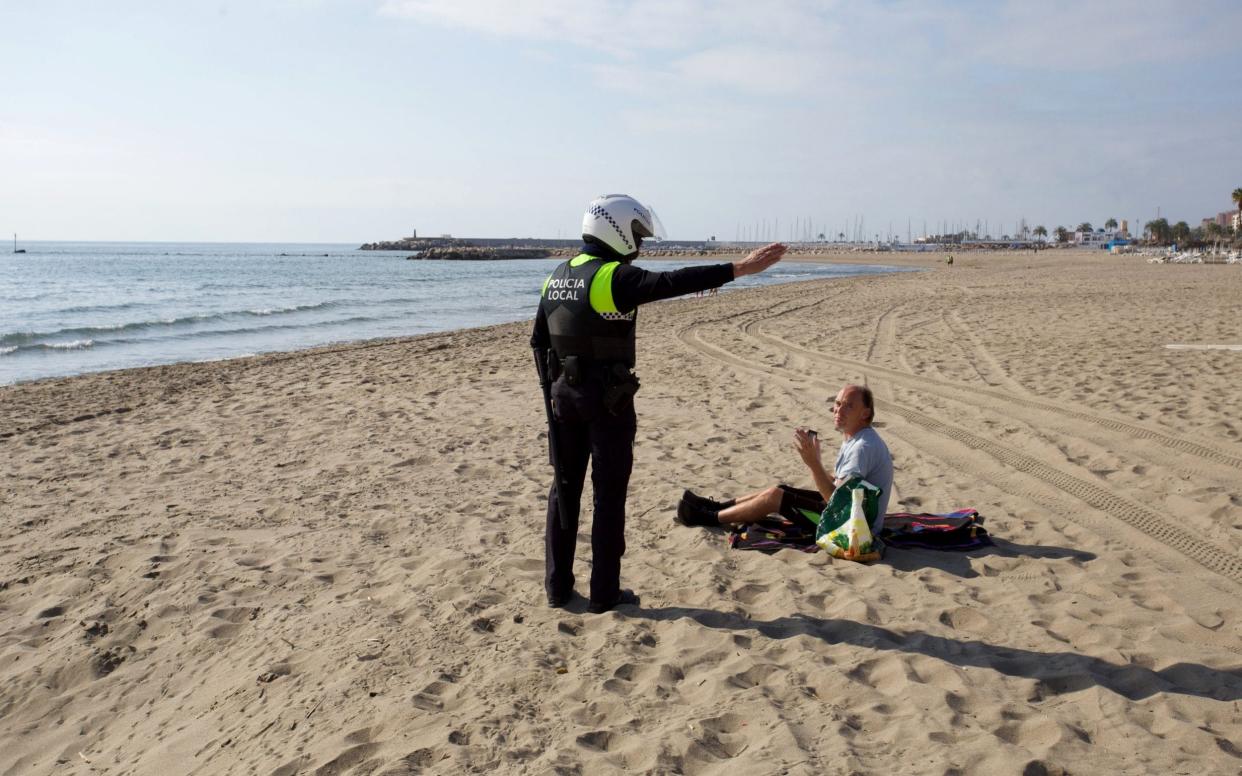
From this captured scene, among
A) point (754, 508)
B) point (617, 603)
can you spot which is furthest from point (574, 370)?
point (754, 508)

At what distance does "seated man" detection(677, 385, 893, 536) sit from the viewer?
5199 mm

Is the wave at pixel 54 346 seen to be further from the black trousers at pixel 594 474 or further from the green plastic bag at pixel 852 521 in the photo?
the green plastic bag at pixel 852 521

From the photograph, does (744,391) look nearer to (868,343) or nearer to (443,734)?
(868,343)

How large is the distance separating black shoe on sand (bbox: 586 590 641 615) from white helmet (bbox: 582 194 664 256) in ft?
5.87

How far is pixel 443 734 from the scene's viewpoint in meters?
3.37

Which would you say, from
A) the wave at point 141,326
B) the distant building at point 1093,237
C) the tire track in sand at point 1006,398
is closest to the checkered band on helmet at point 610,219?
the tire track in sand at point 1006,398

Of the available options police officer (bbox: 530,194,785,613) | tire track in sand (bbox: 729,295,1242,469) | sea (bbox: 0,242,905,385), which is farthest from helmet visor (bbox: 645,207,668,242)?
sea (bbox: 0,242,905,385)

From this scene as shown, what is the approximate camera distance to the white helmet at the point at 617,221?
417 cm

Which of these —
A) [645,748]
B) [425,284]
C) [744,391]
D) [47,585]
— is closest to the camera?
[645,748]

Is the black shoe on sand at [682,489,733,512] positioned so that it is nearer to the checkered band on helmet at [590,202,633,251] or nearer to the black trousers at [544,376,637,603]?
the black trousers at [544,376,637,603]

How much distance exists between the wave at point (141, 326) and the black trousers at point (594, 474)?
65.9 feet

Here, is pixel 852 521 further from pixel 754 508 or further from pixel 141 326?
pixel 141 326

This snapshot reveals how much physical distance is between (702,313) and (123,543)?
19038 mm

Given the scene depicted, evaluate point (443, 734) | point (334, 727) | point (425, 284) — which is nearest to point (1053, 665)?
point (443, 734)
